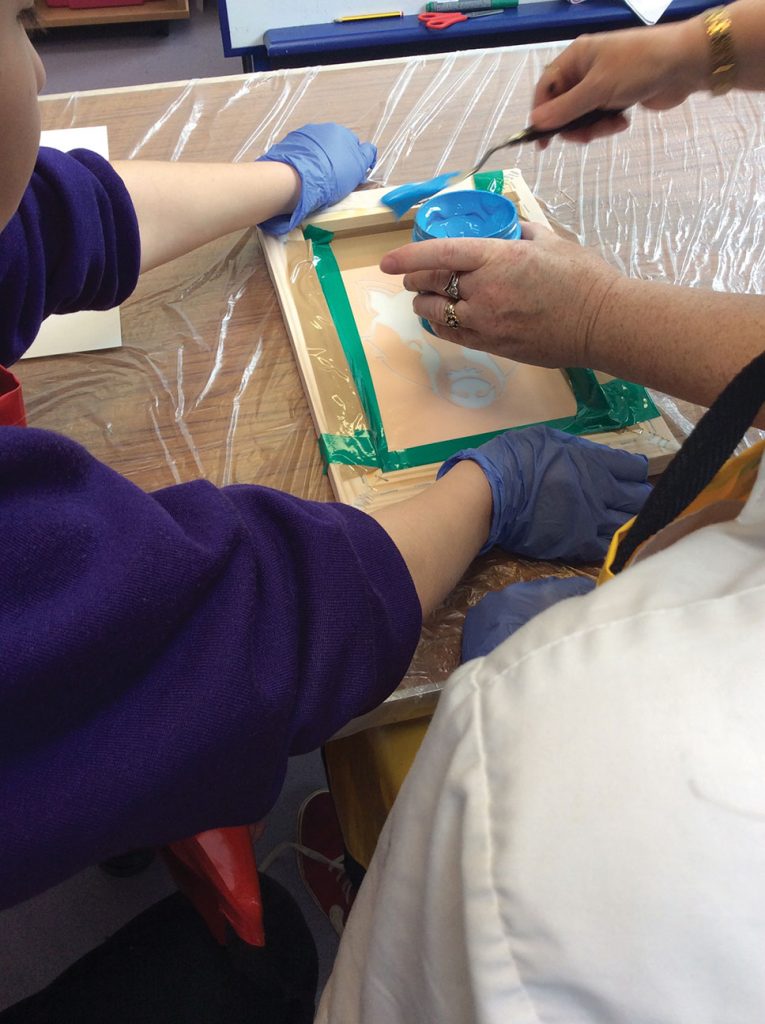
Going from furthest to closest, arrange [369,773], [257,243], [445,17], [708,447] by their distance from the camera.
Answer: [445,17]
[257,243]
[369,773]
[708,447]

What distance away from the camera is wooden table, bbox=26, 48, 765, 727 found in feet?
2.59

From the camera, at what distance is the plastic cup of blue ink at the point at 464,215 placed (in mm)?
891

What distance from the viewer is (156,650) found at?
1.54ft

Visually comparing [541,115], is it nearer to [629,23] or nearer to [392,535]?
[392,535]

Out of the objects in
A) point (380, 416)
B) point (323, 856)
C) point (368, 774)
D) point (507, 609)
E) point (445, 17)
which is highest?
point (445, 17)

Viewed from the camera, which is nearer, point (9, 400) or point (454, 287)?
point (9, 400)

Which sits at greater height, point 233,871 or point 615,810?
point 615,810

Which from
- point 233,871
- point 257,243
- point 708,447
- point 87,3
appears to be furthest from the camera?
point 87,3

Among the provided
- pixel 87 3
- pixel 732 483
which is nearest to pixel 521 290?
pixel 732 483

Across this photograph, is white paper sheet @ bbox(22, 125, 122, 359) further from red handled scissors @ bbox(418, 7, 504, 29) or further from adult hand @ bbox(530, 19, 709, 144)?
red handled scissors @ bbox(418, 7, 504, 29)

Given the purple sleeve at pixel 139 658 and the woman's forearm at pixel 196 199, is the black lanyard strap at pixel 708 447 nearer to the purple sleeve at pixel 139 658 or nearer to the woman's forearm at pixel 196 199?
the purple sleeve at pixel 139 658

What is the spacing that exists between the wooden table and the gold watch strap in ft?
0.56

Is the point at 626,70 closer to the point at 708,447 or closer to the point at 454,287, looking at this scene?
the point at 454,287

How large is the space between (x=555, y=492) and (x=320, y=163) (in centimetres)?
51
